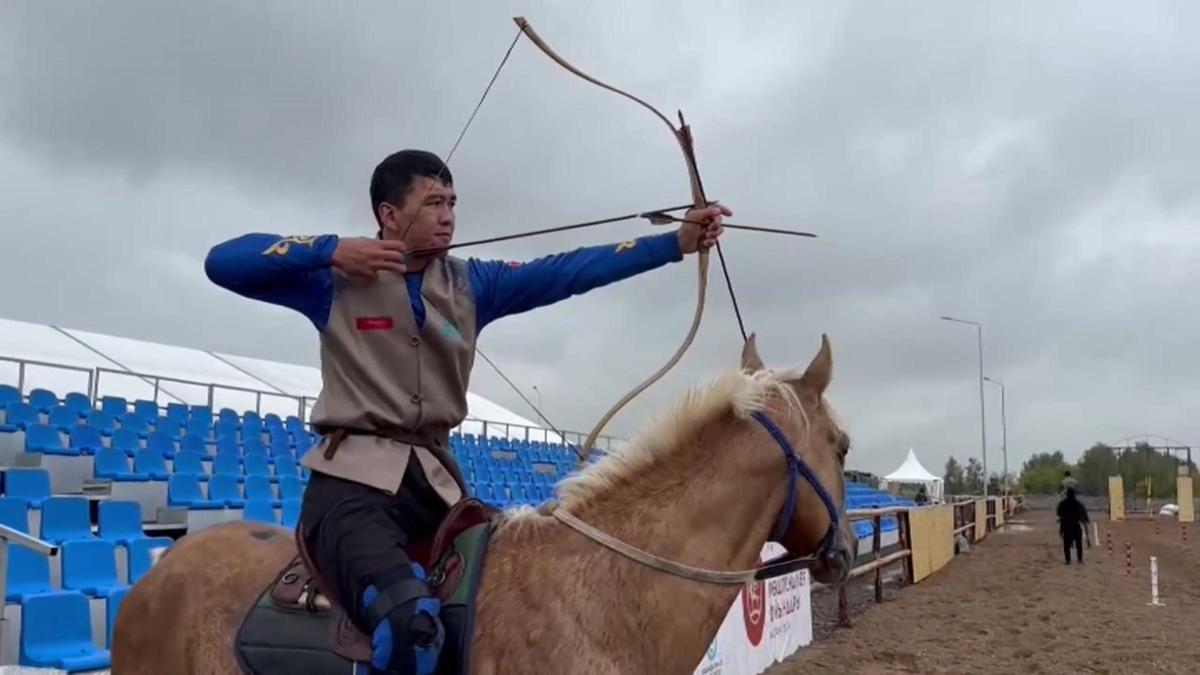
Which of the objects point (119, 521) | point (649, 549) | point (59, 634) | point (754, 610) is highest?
point (649, 549)

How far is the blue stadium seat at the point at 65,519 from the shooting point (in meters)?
8.06

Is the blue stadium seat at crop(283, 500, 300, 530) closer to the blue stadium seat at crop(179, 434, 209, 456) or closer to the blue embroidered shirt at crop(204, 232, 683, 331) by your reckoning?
the blue stadium seat at crop(179, 434, 209, 456)

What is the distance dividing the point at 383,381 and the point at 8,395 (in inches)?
482

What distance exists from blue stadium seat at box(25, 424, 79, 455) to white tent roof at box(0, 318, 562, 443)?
342 centimetres

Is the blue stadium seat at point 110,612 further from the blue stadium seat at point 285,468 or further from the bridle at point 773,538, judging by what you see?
the blue stadium seat at point 285,468

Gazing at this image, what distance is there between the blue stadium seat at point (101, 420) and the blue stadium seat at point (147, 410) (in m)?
0.64

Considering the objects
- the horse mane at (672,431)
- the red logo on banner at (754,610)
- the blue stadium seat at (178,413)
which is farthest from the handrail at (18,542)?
the blue stadium seat at (178,413)

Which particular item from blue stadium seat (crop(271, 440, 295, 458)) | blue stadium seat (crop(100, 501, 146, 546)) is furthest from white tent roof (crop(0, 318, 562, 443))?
blue stadium seat (crop(100, 501, 146, 546))

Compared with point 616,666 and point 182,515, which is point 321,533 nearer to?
point 616,666

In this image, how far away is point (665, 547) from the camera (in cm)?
299

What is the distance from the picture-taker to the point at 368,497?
296cm

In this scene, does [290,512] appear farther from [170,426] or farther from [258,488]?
[170,426]

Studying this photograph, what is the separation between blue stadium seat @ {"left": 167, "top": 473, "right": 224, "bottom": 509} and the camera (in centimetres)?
1088

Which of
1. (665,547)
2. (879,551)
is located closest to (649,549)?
(665,547)
